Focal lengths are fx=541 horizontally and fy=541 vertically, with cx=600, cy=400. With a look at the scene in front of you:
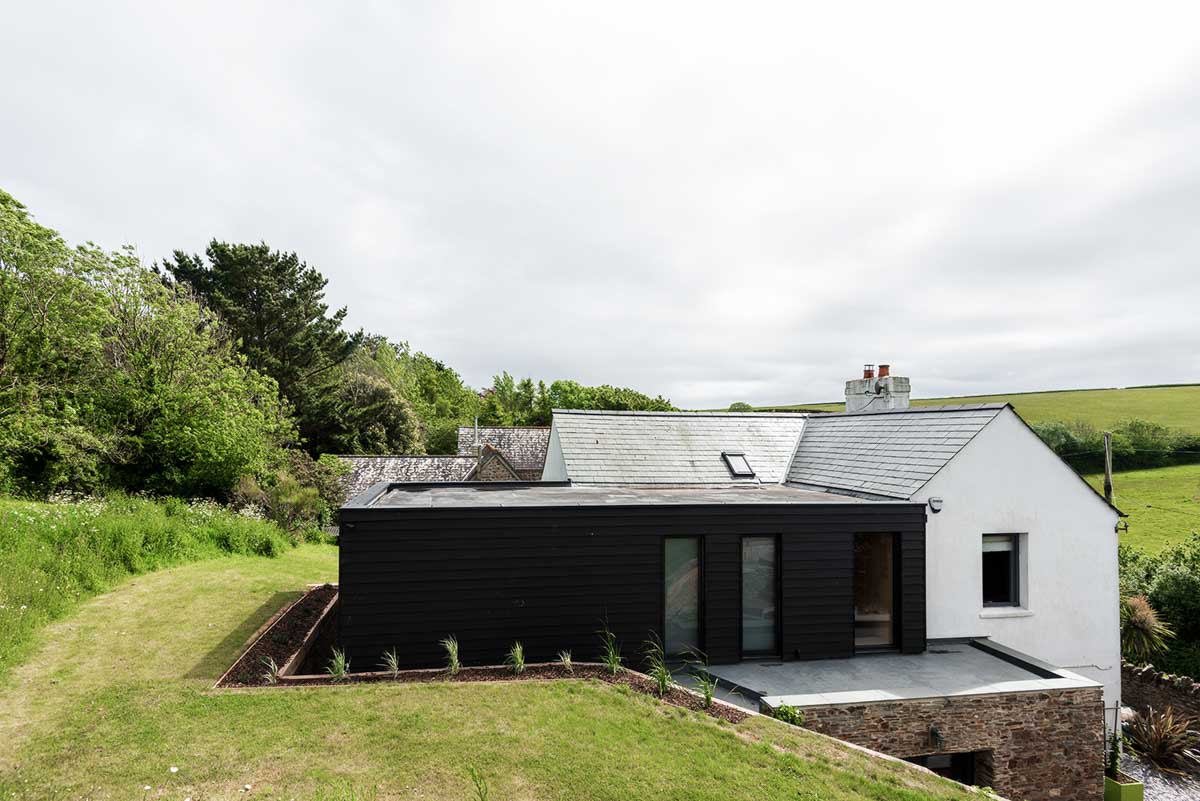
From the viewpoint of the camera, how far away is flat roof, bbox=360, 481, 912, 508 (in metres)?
9.45

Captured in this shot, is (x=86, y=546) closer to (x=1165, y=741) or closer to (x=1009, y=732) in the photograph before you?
(x=1009, y=732)

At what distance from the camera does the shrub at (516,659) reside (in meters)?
7.89

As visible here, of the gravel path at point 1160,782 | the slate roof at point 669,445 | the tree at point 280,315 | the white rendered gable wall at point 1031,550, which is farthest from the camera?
the tree at point 280,315

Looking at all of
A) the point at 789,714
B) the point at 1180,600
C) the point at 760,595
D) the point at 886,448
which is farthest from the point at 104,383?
the point at 1180,600

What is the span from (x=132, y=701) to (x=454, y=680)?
3975mm

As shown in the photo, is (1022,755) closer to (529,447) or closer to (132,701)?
(132,701)

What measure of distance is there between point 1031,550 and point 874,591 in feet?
10.9

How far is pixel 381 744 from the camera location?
590 centimetres

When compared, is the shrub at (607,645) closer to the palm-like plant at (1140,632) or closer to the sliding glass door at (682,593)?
the sliding glass door at (682,593)

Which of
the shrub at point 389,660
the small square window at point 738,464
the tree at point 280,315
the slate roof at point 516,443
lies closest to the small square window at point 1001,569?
the small square window at point 738,464

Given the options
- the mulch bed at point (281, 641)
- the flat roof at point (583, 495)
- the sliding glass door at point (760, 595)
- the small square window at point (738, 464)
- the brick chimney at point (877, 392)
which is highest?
the brick chimney at point (877, 392)

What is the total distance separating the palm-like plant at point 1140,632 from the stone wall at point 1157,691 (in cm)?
67

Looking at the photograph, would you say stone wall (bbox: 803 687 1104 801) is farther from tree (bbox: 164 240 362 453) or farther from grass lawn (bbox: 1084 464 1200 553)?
tree (bbox: 164 240 362 453)

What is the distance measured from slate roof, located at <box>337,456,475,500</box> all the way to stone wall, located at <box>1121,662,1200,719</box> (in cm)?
2400
